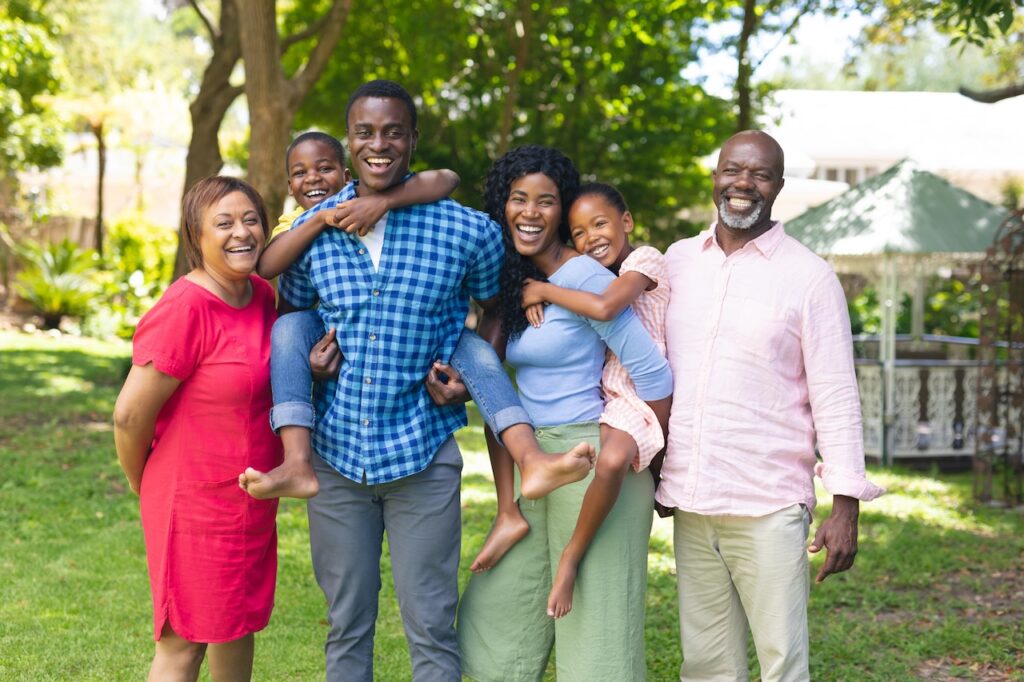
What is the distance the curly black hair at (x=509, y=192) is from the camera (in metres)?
3.44

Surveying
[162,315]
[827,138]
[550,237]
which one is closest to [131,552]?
[162,315]

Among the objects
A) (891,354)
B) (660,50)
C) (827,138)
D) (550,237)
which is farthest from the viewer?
(827,138)

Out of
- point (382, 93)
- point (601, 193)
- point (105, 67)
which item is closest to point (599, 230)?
point (601, 193)

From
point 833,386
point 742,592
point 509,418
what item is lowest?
point 742,592

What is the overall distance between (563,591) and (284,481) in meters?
0.92

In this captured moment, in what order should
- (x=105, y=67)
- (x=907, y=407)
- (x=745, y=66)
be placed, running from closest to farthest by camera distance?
(x=745, y=66), (x=907, y=407), (x=105, y=67)

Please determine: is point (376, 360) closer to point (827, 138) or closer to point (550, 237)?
point (550, 237)

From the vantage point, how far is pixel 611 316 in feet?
10.5

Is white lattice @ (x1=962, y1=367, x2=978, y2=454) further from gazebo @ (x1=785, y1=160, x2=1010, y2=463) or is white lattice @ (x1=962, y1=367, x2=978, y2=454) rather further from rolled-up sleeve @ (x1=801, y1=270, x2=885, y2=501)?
rolled-up sleeve @ (x1=801, y1=270, x2=885, y2=501)

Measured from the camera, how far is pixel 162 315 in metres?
3.24

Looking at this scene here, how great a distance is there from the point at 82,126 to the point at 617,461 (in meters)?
25.0

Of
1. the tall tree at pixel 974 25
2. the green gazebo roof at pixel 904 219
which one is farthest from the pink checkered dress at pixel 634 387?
the green gazebo roof at pixel 904 219

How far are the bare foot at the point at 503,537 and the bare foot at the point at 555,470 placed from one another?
30 cm

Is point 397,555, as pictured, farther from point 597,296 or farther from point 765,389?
point 765,389
